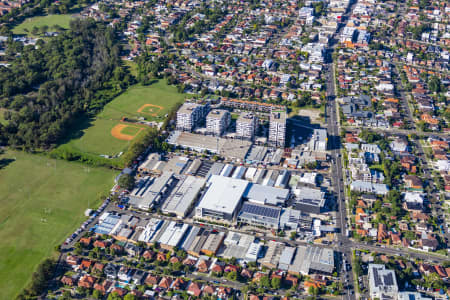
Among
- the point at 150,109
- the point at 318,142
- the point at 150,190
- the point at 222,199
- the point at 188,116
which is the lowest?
the point at 150,190

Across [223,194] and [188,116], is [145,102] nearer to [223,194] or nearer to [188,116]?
[188,116]

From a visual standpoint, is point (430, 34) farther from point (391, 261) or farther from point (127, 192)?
point (127, 192)

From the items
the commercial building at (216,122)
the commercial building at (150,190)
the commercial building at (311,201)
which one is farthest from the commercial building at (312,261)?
the commercial building at (216,122)

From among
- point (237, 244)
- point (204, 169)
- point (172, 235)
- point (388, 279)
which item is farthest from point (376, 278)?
point (204, 169)

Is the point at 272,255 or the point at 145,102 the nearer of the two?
the point at 272,255

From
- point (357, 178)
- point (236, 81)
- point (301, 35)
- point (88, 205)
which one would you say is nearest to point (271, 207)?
point (357, 178)

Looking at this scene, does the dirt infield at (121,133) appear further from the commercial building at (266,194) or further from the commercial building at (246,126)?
the commercial building at (266,194)

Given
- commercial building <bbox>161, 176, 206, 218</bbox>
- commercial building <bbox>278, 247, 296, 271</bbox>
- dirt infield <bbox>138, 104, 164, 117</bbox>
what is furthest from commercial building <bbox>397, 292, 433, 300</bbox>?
dirt infield <bbox>138, 104, 164, 117</bbox>
